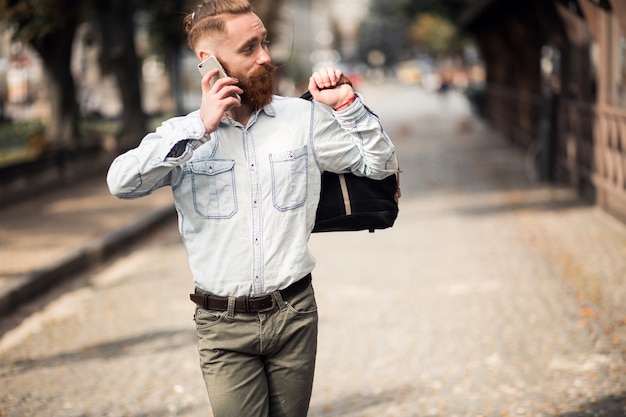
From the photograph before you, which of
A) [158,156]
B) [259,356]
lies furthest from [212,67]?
[259,356]

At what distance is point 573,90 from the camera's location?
1557 cm

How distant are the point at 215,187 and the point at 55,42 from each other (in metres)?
18.5

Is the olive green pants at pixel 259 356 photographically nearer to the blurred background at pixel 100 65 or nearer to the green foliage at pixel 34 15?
the blurred background at pixel 100 65

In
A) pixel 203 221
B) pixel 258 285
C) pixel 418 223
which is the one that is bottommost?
pixel 418 223

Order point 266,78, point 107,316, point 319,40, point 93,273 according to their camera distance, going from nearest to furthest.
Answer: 1. point 266,78
2. point 107,316
3. point 93,273
4. point 319,40

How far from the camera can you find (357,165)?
304 cm

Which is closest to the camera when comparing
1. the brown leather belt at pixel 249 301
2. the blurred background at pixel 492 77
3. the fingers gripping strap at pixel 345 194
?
the brown leather belt at pixel 249 301

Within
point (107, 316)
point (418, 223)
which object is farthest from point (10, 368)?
point (418, 223)

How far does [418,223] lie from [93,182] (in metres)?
8.05

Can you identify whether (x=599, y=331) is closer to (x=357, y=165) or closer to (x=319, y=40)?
(x=357, y=165)

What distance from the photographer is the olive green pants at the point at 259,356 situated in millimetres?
2975

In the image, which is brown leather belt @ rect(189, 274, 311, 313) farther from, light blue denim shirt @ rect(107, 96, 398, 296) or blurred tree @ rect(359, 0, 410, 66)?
blurred tree @ rect(359, 0, 410, 66)

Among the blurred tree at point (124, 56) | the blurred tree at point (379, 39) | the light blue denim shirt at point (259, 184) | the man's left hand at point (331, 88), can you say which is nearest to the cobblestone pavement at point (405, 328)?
the light blue denim shirt at point (259, 184)

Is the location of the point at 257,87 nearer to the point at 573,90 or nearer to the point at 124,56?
the point at 573,90
